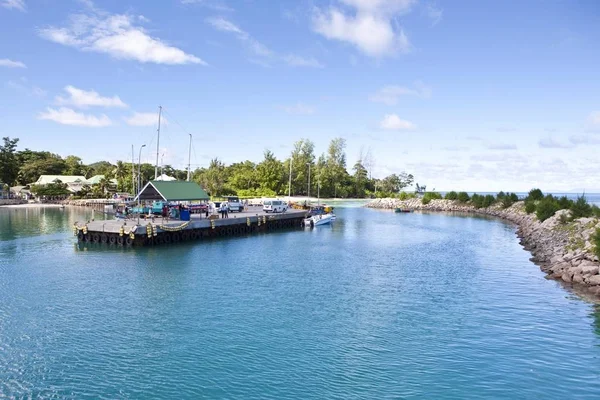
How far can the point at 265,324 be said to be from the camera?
2347cm

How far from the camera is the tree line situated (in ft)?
480

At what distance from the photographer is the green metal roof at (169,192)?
187 feet

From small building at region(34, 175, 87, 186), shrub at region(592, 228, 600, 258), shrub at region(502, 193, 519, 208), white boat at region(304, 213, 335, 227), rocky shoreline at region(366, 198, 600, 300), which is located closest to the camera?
rocky shoreline at region(366, 198, 600, 300)

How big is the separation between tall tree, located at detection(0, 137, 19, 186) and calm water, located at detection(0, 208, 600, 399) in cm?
12051

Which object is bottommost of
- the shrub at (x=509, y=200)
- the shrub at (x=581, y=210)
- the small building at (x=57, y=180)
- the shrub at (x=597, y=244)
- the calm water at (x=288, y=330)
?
the calm water at (x=288, y=330)

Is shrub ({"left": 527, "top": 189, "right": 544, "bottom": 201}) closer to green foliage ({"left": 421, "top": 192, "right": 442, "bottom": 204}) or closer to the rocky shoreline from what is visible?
the rocky shoreline

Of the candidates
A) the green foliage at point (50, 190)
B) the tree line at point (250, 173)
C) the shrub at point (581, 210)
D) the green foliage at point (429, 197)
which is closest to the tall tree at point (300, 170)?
the tree line at point (250, 173)

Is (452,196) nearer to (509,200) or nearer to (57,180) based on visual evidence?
(509,200)

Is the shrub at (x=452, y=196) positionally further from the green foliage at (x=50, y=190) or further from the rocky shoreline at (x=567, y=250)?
the green foliage at (x=50, y=190)

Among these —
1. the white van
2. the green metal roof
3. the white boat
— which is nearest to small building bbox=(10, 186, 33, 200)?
the white van

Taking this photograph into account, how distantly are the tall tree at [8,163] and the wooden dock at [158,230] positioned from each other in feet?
362

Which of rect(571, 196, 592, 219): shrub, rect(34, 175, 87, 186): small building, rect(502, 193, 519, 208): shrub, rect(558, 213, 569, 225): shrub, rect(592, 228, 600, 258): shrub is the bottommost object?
rect(592, 228, 600, 258): shrub

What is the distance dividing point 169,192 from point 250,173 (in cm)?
9434

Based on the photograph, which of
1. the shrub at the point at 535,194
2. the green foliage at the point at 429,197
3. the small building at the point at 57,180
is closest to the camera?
the shrub at the point at 535,194
